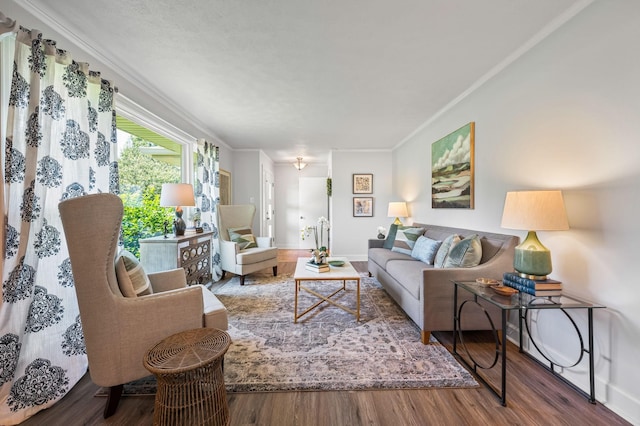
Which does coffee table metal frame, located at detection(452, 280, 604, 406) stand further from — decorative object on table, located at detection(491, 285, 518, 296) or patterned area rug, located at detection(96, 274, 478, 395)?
patterned area rug, located at detection(96, 274, 478, 395)

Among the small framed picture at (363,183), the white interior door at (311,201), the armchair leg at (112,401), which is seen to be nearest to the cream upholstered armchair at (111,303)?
the armchair leg at (112,401)

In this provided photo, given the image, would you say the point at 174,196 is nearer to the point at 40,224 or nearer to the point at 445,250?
the point at 40,224

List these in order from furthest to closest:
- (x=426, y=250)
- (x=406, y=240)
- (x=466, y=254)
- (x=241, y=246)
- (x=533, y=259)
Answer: (x=241, y=246) < (x=406, y=240) < (x=426, y=250) < (x=466, y=254) < (x=533, y=259)

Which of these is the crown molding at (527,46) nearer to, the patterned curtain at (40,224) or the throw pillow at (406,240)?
the throw pillow at (406,240)

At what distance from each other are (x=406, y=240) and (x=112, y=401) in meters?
3.54

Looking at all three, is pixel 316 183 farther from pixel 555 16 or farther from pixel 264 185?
pixel 555 16

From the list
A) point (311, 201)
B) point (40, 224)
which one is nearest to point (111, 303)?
point (40, 224)

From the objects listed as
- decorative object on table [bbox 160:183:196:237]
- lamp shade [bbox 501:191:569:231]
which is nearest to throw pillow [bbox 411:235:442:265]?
lamp shade [bbox 501:191:569:231]

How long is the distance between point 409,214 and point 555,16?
3.28 m

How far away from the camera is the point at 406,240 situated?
3811 mm

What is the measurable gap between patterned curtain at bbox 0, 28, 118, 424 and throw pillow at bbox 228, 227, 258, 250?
231 cm

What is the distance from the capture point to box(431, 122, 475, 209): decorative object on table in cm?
287

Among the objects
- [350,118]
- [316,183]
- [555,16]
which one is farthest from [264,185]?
[555,16]

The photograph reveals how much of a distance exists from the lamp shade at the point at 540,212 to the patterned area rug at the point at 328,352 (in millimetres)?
1121
